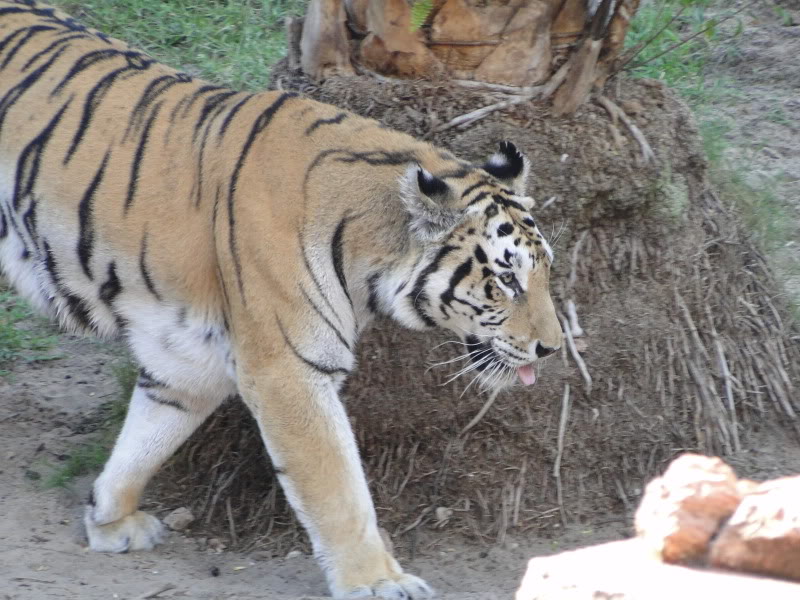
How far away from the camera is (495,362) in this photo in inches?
154

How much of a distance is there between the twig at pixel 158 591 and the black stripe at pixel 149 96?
68.3 inches

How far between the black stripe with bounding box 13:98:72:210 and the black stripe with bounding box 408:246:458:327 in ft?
5.51

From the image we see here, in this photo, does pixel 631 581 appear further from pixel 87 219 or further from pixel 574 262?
pixel 87 219

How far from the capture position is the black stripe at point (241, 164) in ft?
12.6

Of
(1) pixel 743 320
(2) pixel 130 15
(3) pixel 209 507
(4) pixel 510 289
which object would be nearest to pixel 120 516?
(3) pixel 209 507

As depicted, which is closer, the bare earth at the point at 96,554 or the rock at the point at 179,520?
the bare earth at the point at 96,554

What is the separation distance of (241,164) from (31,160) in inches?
39.2

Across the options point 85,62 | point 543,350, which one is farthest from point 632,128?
point 85,62

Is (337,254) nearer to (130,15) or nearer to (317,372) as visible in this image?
(317,372)

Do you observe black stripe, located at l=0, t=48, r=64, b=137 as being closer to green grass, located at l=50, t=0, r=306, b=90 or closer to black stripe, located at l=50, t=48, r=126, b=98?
black stripe, located at l=50, t=48, r=126, b=98

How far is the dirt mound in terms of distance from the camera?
14.9ft

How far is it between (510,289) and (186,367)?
1.32 metres

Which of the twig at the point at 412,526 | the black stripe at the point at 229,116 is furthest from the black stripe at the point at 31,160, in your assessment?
the twig at the point at 412,526

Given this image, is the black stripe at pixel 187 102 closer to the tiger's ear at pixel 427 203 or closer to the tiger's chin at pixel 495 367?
the tiger's ear at pixel 427 203
